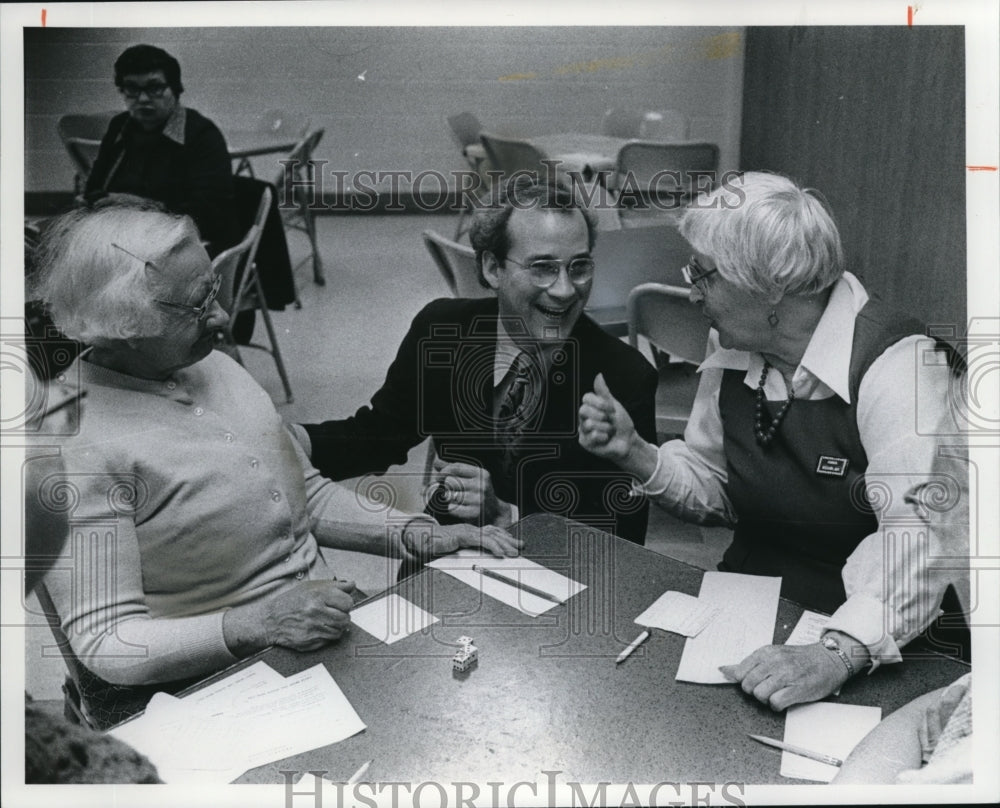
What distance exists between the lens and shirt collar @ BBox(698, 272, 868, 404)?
1913 millimetres

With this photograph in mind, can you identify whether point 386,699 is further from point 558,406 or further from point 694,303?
point 694,303

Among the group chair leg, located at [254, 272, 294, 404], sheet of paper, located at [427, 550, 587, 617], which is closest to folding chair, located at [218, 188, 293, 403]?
chair leg, located at [254, 272, 294, 404]

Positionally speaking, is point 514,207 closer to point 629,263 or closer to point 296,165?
point 629,263

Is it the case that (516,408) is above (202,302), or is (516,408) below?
below

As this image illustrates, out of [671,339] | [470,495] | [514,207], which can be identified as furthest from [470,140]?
[470,495]

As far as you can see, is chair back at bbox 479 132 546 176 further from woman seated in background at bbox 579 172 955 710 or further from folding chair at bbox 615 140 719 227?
woman seated in background at bbox 579 172 955 710

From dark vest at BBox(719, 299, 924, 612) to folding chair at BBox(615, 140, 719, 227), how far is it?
37 cm

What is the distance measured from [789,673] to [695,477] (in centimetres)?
44

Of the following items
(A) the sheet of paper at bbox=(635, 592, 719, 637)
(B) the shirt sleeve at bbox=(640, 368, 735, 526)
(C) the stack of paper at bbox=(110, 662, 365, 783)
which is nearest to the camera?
(C) the stack of paper at bbox=(110, 662, 365, 783)

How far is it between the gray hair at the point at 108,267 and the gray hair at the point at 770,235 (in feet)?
3.41

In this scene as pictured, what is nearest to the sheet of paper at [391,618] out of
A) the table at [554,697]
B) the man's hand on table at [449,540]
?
the table at [554,697]

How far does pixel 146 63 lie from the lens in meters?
1.92

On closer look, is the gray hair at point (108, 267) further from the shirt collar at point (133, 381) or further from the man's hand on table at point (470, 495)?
the man's hand on table at point (470, 495)

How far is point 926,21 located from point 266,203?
139 cm
